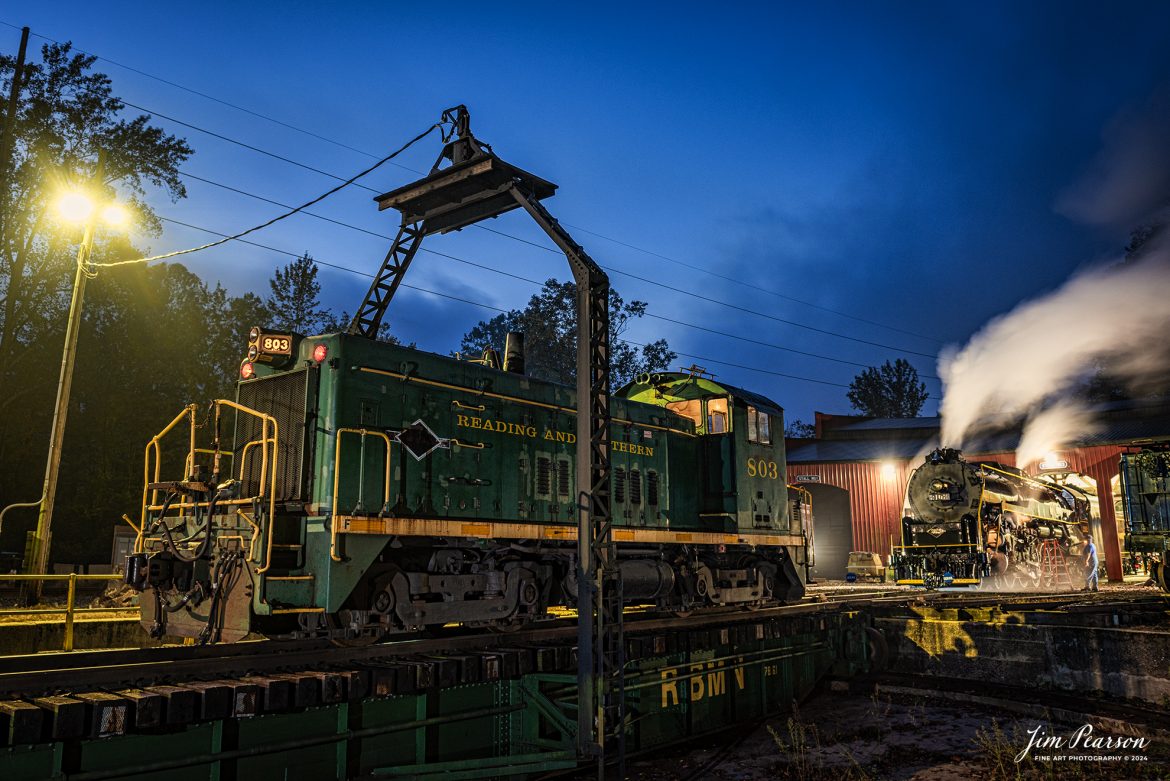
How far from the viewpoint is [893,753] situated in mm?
10547

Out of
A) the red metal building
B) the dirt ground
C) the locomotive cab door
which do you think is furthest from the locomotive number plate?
the red metal building

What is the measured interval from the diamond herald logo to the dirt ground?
3cm

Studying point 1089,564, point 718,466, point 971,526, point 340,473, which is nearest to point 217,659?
point 340,473

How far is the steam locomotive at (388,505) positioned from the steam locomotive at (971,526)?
1048 cm

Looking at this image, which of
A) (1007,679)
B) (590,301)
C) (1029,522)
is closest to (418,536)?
(590,301)

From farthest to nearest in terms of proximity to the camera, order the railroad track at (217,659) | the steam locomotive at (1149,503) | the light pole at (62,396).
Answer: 1. the steam locomotive at (1149,503)
2. the light pole at (62,396)
3. the railroad track at (217,659)

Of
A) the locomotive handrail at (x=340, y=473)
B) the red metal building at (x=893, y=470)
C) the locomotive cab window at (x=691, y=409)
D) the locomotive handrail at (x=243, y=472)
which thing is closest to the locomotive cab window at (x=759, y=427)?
the locomotive cab window at (x=691, y=409)

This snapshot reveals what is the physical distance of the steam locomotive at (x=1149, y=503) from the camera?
63.7 feet

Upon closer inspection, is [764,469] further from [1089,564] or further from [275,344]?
[1089,564]

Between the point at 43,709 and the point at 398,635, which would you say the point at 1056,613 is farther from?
the point at 43,709

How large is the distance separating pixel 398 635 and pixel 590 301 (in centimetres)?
476

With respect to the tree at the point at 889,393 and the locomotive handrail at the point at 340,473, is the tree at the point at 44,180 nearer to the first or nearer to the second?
the locomotive handrail at the point at 340,473

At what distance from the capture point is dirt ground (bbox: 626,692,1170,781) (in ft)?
30.9

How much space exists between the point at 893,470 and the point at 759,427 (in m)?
22.1
